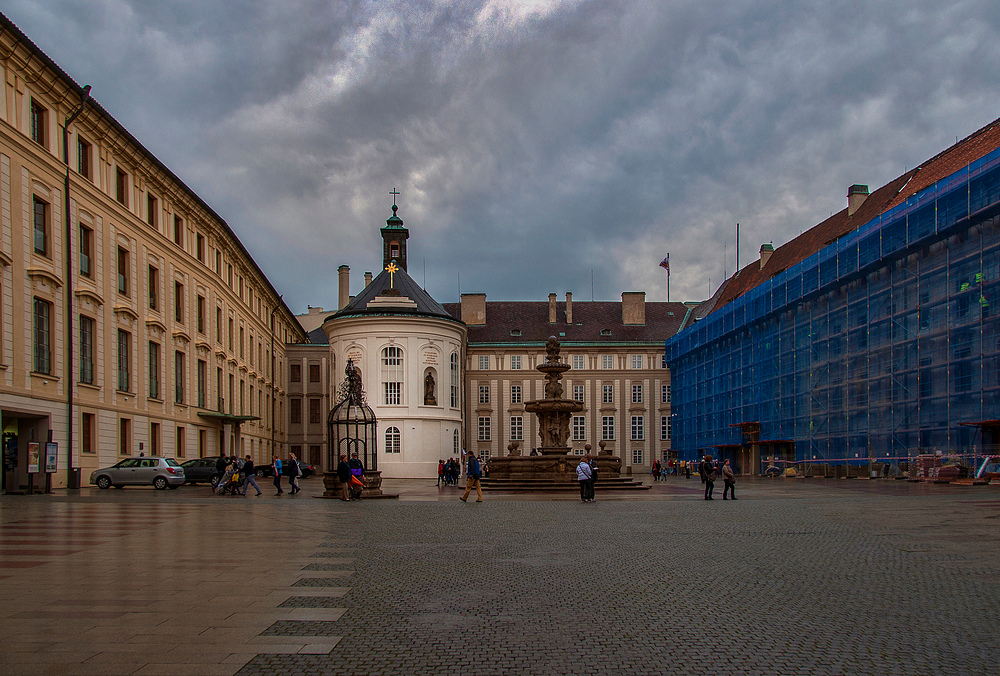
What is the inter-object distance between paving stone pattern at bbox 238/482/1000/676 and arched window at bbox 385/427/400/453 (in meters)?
49.1

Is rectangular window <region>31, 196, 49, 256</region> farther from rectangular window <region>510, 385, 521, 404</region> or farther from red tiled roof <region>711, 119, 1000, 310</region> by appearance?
rectangular window <region>510, 385, 521, 404</region>

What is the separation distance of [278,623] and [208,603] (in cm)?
124

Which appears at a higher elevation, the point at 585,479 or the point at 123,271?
the point at 123,271

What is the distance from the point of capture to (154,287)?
41.8 metres

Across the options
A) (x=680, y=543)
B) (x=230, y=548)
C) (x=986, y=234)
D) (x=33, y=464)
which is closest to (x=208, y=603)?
(x=230, y=548)

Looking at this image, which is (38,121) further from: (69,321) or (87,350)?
(87,350)

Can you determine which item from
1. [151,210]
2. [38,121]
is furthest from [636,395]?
[38,121]

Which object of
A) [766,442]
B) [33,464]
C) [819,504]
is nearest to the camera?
[819,504]

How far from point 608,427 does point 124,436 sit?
52.7 meters

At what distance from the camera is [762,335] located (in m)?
60.5

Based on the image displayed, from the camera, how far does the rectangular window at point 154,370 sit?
40.4 meters

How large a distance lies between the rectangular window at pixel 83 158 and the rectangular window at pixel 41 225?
3021mm

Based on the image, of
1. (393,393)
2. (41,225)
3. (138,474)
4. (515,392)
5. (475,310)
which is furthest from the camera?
(475,310)

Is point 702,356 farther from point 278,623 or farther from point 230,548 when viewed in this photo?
point 278,623
